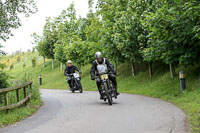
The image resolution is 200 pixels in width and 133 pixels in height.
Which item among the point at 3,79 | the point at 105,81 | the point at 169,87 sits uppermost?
the point at 3,79

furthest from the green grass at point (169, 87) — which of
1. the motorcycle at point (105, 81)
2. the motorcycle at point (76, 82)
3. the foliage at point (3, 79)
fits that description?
the motorcycle at point (105, 81)

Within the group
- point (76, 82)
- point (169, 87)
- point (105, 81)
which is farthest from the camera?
point (76, 82)

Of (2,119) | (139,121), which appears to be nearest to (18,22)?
(2,119)

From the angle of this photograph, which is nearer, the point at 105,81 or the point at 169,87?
the point at 105,81

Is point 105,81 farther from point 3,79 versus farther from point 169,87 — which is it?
point 169,87

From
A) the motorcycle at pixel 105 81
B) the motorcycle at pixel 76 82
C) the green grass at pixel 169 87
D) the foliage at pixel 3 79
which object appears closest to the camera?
the green grass at pixel 169 87

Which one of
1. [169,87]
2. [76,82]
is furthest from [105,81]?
[76,82]

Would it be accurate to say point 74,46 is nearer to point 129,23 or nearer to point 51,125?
point 129,23

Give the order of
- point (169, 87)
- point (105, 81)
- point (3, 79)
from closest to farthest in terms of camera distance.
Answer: point (3, 79) < point (105, 81) < point (169, 87)

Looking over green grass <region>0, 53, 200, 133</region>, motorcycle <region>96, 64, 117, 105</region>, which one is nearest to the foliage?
green grass <region>0, 53, 200, 133</region>

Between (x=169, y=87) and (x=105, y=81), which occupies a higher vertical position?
(x=105, y=81)

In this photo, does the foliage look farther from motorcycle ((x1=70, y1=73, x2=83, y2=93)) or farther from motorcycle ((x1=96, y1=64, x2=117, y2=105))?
motorcycle ((x1=70, y1=73, x2=83, y2=93))

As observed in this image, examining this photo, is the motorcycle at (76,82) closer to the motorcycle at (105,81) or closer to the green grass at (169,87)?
Result: the green grass at (169,87)

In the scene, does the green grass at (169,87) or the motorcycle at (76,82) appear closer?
the green grass at (169,87)
